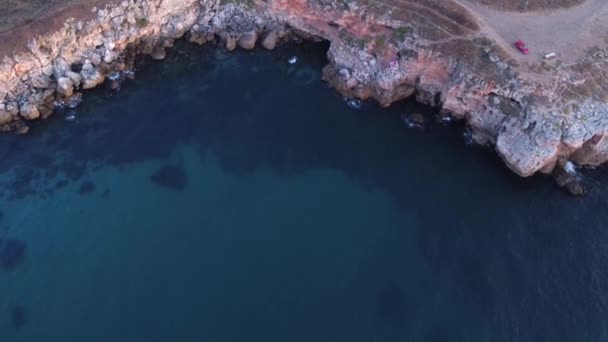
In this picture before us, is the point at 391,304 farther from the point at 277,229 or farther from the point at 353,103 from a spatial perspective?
the point at 353,103

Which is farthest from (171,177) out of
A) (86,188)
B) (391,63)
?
(391,63)

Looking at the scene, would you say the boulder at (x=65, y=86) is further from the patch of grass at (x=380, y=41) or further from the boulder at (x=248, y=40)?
the patch of grass at (x=380, y=41)

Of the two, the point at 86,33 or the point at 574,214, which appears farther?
the point at 86,33

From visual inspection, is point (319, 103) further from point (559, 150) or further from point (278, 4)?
point (559, 150)

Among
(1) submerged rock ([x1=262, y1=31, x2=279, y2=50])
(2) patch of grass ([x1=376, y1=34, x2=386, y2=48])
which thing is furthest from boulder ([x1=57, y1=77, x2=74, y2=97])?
(2) patch of grass ([x1=376, y1=34, x2=386, y2=48])

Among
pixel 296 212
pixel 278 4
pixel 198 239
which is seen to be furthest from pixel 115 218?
pixel 278 4

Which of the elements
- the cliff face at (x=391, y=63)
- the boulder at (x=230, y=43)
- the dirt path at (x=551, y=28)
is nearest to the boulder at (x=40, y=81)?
the cliff face at (x=391, y=63)
